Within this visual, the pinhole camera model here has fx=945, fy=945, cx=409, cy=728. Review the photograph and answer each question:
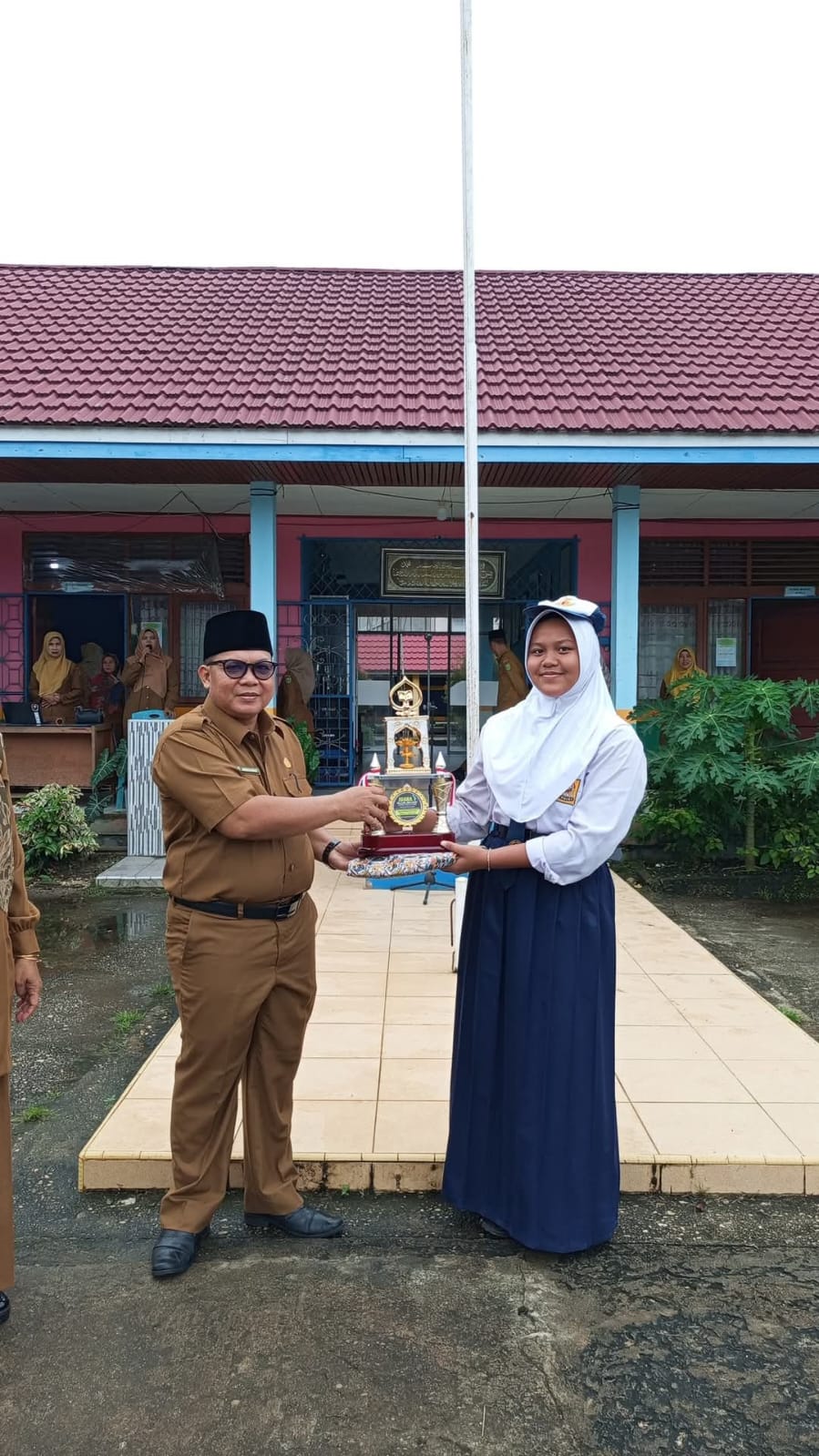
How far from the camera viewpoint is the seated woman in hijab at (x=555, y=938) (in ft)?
8.45

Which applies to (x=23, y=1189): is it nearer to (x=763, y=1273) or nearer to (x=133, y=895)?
→ (x=763, y=1273)

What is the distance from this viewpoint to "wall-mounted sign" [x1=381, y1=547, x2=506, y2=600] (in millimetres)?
10297

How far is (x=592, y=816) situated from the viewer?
253 cm

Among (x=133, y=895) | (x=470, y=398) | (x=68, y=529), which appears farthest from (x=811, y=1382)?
(x=68, y=529)

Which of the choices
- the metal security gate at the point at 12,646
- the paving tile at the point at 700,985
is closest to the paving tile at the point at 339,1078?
the paving tile at the point at 700,985

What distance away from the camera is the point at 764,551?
10719 mm

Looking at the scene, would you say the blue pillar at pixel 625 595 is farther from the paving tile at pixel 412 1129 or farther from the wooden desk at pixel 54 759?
the paving tile at pixel 412 1129

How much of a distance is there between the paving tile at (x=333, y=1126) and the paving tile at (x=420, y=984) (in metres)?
1.24

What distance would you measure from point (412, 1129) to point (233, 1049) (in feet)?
3.29

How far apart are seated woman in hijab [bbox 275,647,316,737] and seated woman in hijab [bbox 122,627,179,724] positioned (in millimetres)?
1159

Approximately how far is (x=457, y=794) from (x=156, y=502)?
7.88m

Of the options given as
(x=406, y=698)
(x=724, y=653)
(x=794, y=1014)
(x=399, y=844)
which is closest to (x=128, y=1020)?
(x=406, y=698)

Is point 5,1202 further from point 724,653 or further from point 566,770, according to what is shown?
point 724,653

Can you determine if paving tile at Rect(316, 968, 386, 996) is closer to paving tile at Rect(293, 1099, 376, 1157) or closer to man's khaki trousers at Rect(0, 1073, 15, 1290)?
paving tile at Rect(293, 1099, 376, 1157)
